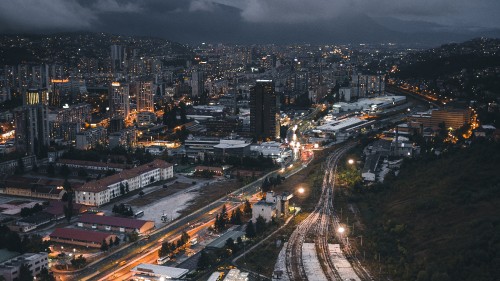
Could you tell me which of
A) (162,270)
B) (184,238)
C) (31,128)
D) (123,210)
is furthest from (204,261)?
(31,128)

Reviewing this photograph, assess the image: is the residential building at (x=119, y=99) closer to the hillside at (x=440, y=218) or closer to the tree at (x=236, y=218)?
the hillside at (x=440, y=218)

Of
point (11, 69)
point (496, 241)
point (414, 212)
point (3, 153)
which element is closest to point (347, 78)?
point (11, 69)

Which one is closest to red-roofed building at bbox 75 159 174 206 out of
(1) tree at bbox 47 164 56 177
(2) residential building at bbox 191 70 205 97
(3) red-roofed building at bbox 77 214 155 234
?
(3) red-roofed building at bbox 77 214 155 234

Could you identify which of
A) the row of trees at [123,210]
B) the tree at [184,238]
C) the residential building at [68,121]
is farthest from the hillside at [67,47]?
the tree at [184,238]

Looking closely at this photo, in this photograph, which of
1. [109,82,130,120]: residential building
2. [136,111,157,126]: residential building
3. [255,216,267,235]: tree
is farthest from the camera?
[109,82,130,120]: residential building

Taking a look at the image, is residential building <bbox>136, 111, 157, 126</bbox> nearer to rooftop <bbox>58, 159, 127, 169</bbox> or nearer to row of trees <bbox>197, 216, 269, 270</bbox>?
rooftop <bbox>58, 159, 127, 169</bbox>

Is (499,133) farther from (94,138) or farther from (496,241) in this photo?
(94,138)
